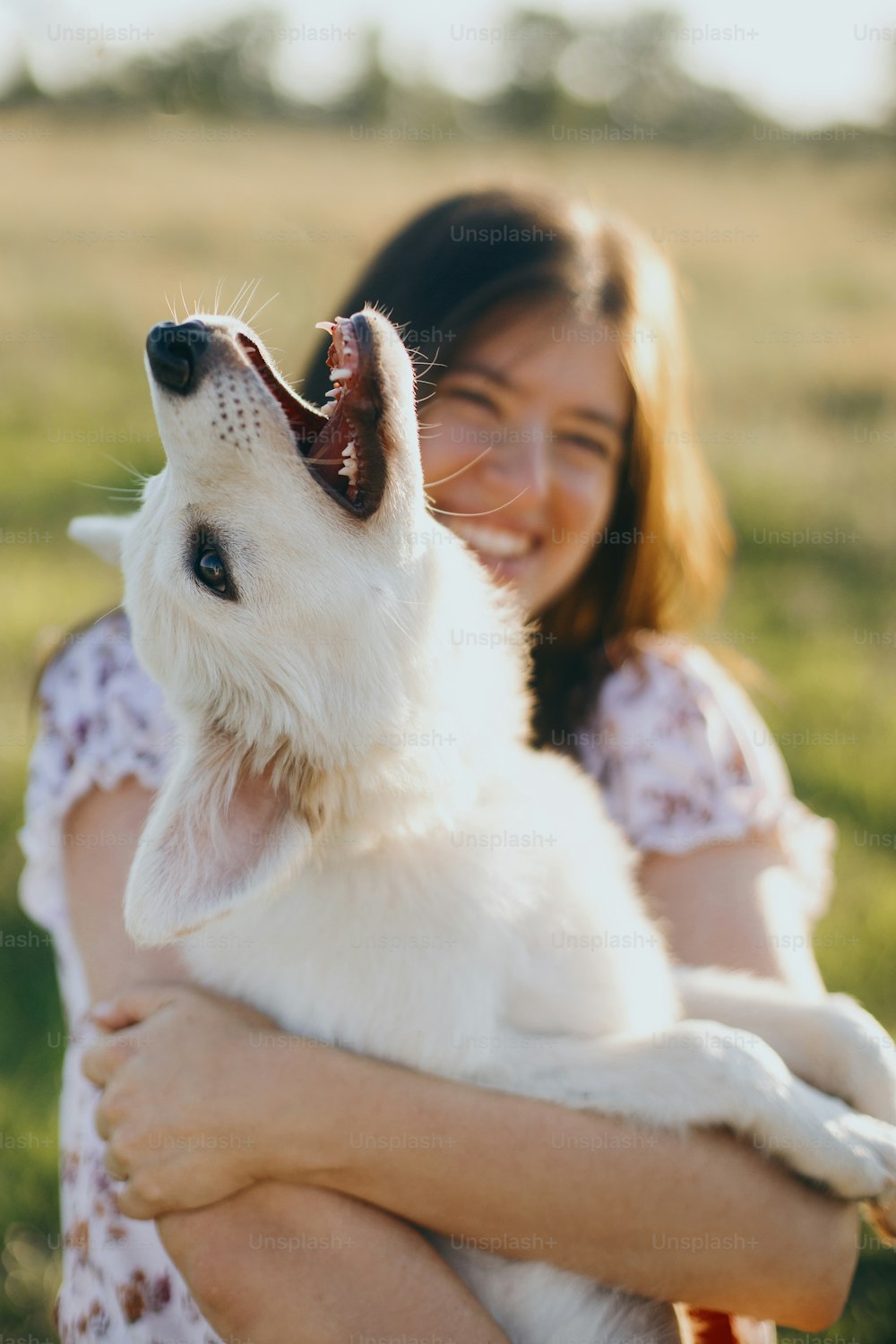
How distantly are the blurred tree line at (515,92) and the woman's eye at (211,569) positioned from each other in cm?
1491

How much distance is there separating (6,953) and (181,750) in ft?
8.08

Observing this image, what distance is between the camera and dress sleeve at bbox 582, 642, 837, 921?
117 inches

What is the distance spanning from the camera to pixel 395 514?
7.34 feet

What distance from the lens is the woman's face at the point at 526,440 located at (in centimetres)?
294

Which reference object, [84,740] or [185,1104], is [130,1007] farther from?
[84,740]

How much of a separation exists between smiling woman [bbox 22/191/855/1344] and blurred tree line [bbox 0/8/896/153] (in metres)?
13.9

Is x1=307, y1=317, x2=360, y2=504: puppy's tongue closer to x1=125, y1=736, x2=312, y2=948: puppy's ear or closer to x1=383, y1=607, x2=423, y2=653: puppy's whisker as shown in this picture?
x1=383, y1=607, x2=423, y2=653: puppy's whisker

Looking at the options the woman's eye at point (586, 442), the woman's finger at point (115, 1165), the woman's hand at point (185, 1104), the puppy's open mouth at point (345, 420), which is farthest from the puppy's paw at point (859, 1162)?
the woman's eye at point (586, 442)

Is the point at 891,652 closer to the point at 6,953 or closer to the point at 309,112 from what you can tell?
the point at 6,953

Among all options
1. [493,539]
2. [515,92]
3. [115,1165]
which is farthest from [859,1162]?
[515,92]

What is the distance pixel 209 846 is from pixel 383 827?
46 centimetres

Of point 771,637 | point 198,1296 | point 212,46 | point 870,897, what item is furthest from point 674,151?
point 198,1296

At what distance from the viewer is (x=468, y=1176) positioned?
87.8 inches

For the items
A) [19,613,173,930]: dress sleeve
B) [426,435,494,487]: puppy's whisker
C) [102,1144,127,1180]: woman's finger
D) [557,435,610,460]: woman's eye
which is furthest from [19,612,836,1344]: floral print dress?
[426,435,494,487]: puppy's whisker
